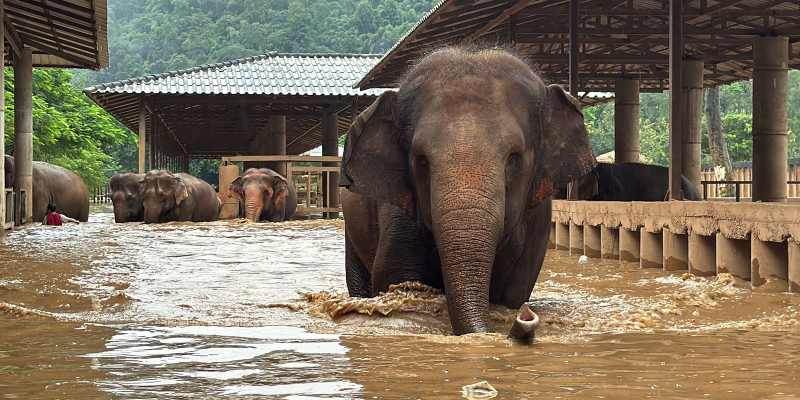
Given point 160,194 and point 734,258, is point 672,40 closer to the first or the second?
point 734,258

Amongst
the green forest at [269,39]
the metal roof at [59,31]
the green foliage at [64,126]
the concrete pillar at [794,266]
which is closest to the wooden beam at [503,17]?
the metal roof at [59,31]

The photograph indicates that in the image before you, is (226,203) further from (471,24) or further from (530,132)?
(530,132)

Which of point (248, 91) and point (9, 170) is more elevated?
point (248, 91)

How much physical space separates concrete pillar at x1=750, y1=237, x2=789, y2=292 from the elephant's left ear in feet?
8.16

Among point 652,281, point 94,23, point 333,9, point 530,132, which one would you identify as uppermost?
point 333,9

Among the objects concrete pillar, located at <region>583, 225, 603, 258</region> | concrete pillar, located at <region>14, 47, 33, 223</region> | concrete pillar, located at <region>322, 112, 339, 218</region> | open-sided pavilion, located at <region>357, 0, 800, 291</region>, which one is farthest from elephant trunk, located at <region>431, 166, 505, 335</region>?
concrete pillar, located at <region>322, 112, 339, 218</region>

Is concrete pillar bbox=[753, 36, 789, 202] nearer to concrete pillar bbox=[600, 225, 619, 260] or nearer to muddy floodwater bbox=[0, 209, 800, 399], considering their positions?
concrete pillar bbox=[600, 225, 619, 260]

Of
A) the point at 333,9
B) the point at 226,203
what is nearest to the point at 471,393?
the point at 226,203

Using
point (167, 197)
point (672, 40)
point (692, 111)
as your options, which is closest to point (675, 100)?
point (672, 40)

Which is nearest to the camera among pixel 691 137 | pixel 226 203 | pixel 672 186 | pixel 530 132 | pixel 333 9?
pixel 530 132

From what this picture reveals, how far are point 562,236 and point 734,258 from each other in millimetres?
5922

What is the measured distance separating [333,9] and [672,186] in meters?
68.4

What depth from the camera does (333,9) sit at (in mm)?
81688

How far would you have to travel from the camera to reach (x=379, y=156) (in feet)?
23.0
